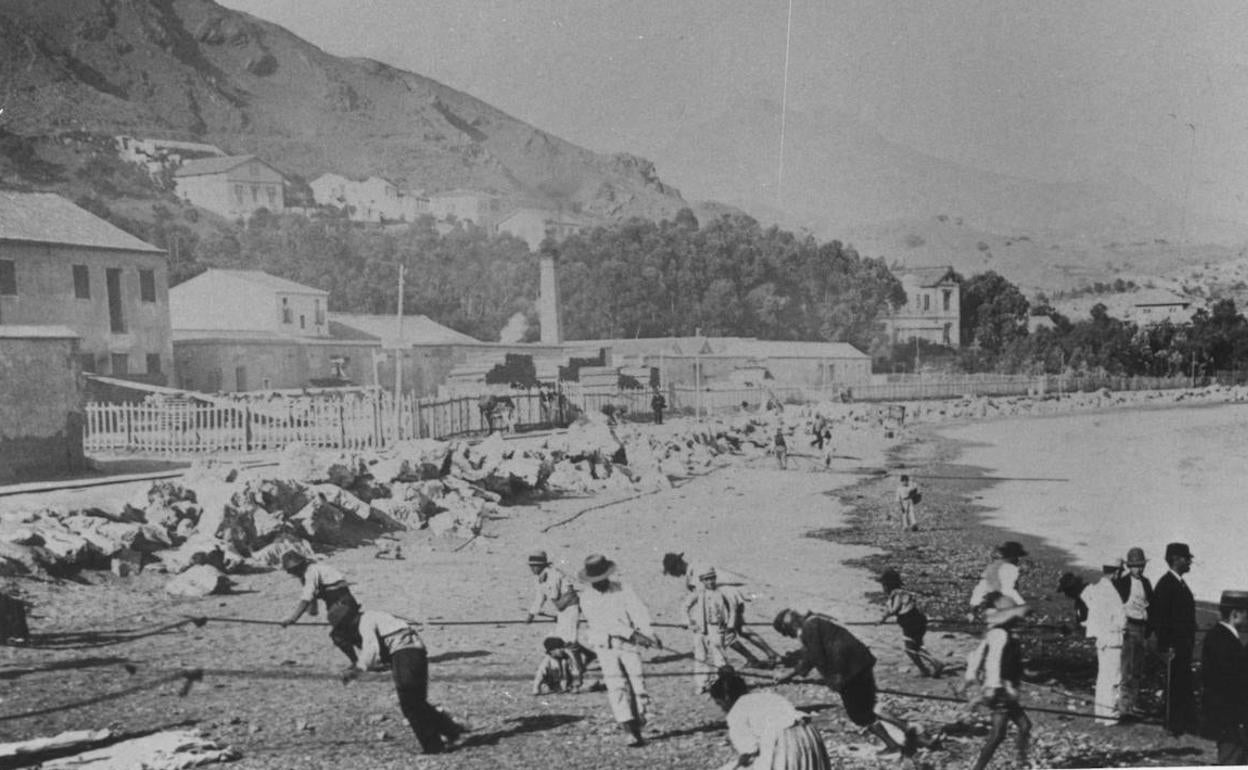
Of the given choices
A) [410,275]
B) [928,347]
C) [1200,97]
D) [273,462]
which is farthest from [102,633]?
[1200,97]

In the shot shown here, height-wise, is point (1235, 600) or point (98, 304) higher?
point (98, 304)

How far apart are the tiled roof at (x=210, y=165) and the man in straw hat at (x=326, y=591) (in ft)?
7.02

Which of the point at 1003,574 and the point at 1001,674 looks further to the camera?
the point at 1003,574

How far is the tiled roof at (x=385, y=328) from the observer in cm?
503

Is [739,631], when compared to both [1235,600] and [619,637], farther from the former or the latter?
[1235,600]

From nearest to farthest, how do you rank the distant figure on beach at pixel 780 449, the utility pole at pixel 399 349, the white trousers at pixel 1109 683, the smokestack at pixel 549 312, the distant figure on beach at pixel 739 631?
the distant figure on beach at pixel 739 631 < the white trousers at pixel 1109 683 < the utility pole at pixel 399 349 < the smokestack at pixel 549 312 < the distant figure on beach at pixel 780 449

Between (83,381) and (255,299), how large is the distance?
98 cm

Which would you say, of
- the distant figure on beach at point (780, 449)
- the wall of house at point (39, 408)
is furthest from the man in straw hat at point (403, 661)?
the distant figure on beach at point (780, 449)

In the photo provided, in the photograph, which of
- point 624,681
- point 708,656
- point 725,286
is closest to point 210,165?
point 725,286

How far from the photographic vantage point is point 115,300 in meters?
4.86

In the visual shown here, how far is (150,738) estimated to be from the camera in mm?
4371

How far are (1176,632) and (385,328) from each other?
4540 mm

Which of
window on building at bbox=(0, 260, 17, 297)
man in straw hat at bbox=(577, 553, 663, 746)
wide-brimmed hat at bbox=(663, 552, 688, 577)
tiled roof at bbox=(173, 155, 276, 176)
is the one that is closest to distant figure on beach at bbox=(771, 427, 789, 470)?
wide-brimmed hat at bbox=(663, 552, 688, 577)

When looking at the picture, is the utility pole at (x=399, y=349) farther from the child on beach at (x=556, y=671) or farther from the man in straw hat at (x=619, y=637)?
the child on beach at (x=556, y=671)
